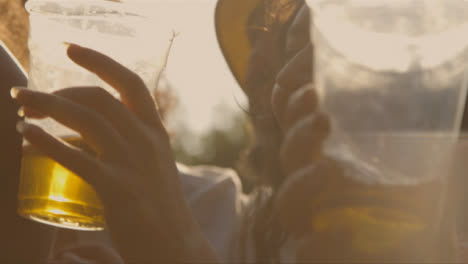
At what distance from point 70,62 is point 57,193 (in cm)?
31

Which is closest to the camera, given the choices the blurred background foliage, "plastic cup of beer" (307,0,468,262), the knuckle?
"plastic cup of beer" (307,0,468,262)

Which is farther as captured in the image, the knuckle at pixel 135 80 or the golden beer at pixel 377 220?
A: the knuckle at pixel 135 80

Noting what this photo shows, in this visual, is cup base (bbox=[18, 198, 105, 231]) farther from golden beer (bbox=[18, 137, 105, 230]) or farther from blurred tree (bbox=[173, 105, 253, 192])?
blurred tree (bbox=[173, 105, 253, 192])

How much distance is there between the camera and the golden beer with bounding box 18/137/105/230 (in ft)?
4.48

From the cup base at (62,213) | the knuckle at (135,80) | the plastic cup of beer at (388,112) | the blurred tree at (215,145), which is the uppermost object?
the plastic cup of beer at (388,112)

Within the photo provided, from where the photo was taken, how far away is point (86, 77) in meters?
1.40

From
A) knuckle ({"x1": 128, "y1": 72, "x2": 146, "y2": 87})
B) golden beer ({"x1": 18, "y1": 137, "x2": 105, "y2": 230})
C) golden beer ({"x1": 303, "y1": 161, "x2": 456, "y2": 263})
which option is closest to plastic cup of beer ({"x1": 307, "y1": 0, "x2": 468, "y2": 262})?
golden beer ({"x1": 303, "y1": 161, "x2": 456, "y2": 263})

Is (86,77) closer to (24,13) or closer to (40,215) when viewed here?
(40,215)

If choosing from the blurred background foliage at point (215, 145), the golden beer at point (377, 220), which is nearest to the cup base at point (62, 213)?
the golden beer at point (377, 220)

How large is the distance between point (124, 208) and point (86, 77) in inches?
13.0

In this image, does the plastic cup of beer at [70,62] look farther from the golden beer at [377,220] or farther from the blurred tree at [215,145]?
the blurred tree at [215,145]

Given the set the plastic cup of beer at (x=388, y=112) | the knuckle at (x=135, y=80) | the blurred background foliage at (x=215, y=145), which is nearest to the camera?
the plastic cup of beer at (x=388, y=112)

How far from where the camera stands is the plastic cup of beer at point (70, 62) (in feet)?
4.50

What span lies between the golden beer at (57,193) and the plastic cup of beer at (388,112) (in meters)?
0.68
